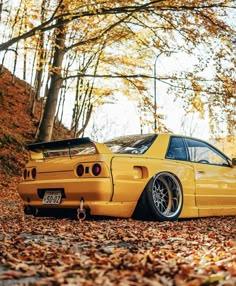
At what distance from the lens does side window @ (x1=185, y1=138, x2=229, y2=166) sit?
271 inches

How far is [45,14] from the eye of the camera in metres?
13.1

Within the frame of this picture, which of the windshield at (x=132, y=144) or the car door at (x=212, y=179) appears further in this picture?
the car door at (x=212, y=179)

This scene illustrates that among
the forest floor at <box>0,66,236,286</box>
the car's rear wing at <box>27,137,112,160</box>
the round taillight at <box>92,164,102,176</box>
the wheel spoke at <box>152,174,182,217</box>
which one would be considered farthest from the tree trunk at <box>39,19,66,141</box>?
the forest floor at <box>0,66,236,286</box>

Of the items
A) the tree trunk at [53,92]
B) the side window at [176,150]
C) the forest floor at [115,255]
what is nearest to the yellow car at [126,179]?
the side window at [176,150]

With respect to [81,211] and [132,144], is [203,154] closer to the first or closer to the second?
[132,144]

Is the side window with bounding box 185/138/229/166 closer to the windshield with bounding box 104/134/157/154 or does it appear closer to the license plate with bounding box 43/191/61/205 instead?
the windshield with bounding box 104/134/157/154

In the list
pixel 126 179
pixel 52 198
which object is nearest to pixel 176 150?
pixel 126 179

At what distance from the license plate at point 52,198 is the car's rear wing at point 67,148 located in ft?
1.88

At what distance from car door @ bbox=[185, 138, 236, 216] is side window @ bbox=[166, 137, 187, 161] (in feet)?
0.43

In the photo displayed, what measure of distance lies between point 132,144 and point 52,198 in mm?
1401

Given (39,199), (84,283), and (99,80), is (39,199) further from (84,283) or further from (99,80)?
(99,80)

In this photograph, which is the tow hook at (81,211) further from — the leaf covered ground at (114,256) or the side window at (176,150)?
the side window at (176,150)

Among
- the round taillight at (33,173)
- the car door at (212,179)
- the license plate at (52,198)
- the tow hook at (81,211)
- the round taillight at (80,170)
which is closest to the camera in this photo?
the tow hook at (81,211)

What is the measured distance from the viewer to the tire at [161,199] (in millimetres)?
5715
